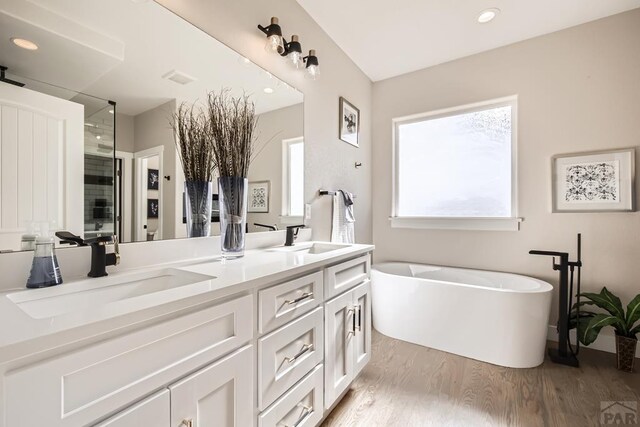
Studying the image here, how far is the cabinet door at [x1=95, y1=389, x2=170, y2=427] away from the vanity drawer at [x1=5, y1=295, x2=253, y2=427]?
2cm

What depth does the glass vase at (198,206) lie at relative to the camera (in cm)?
136

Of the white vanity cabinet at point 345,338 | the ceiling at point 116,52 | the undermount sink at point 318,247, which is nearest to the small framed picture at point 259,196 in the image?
the undermount sink at point 318,247

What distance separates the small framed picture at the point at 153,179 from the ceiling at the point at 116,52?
25cm

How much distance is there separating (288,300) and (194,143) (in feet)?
2.79

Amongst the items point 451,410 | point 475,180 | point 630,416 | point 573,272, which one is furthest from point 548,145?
point 451,410

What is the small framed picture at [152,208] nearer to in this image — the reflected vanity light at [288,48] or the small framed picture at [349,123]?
the reflected vanity light at [288,48]

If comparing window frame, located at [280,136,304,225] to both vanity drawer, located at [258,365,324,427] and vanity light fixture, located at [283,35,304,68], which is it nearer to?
vanity light fixture, located at [283,35,304,68]

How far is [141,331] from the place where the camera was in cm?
66

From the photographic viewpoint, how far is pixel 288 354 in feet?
3.72

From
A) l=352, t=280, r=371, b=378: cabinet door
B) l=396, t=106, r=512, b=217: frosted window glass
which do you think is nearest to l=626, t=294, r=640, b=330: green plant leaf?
l=396, t=106, r=512, b=217: frosted window glass

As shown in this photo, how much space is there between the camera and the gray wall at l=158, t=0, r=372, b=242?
1.53m

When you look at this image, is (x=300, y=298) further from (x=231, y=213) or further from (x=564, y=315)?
(x=564, y=315)

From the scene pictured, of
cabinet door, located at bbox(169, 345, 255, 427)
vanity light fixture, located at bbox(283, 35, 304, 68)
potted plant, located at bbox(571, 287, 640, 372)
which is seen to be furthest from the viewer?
potted plant, located at bbox(571, 287, 640, 372)

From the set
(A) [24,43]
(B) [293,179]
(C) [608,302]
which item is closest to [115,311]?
(A) [24,43]
